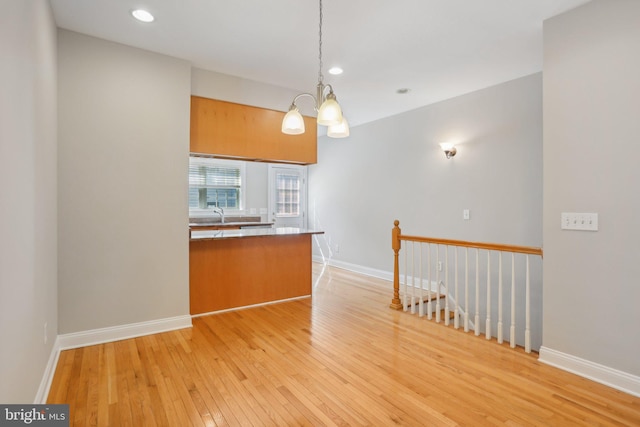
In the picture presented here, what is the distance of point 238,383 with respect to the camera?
2320 mm

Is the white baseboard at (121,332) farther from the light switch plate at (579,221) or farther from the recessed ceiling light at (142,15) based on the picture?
the light switch plate at (579,221)

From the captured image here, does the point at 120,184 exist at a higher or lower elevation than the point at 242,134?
lower

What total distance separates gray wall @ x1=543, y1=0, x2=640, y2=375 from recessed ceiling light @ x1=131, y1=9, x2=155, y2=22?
3151 millimetres

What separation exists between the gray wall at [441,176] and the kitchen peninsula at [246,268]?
1818 mm

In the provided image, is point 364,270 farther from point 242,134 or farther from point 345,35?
point 345,35

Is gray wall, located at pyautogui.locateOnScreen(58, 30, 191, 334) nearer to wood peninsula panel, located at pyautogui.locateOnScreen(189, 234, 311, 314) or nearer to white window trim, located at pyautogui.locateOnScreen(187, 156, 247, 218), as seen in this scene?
wood peninsula panel, located at pyautogui.locateOnScreen(189, 234, 311, 314)

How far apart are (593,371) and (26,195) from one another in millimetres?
3834

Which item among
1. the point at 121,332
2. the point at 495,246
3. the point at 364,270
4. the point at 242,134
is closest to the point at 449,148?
the point at 495,246

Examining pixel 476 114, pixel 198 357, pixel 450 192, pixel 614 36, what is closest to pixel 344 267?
pixel 450 192

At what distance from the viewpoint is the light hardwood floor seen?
1966mm

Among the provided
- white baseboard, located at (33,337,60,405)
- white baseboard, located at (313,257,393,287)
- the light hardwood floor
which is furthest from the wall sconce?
white baseboard, located at (33,337,60,405)

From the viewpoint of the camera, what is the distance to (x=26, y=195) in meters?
1.79

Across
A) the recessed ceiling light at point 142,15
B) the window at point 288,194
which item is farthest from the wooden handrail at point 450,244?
the window at point 288,194

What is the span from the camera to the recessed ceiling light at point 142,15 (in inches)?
99.2
